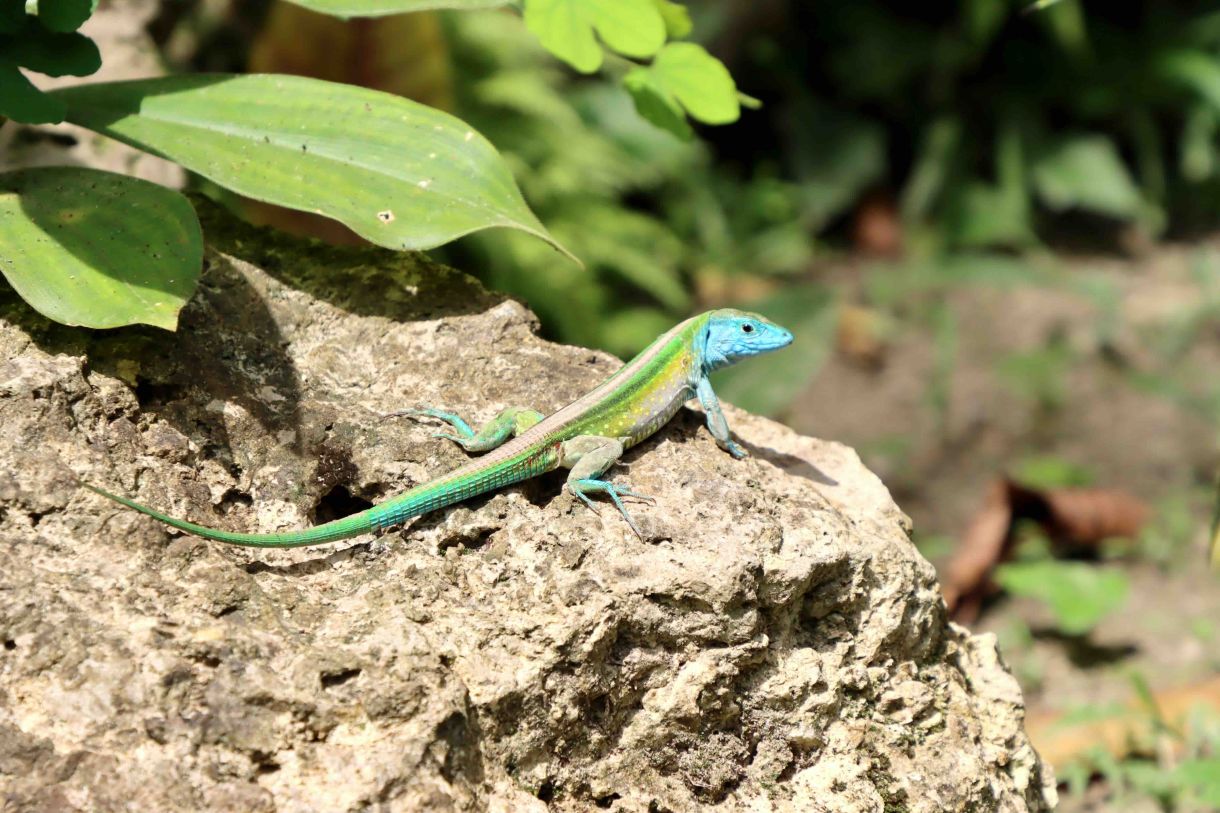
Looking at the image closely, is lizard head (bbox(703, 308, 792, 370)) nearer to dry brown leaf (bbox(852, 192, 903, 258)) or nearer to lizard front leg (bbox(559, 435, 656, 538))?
lizard front leg (bbox(559, 435, 656, 538))

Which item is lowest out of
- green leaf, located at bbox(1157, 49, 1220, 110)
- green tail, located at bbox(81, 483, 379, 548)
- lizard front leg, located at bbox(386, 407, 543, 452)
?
green leaf, located at bbox(1157, 49, 1220, 110)

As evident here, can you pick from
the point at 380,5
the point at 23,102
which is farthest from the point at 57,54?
the point at 380,5

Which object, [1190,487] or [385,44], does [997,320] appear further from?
[385,44]

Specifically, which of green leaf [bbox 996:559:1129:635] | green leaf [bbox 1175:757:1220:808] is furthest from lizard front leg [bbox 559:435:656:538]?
green leaf [bbox 996:559:1129:635]

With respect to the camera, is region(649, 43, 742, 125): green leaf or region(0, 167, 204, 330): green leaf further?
region(649, 43, 742, 125): green leaf

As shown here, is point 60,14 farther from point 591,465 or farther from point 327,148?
point 591,465

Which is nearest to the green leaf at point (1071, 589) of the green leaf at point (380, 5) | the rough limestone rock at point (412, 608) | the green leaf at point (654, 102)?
the rough limestone rock at point (412, 608)

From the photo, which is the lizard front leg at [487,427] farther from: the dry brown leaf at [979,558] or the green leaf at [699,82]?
the dry brown leaf at [979,558]
